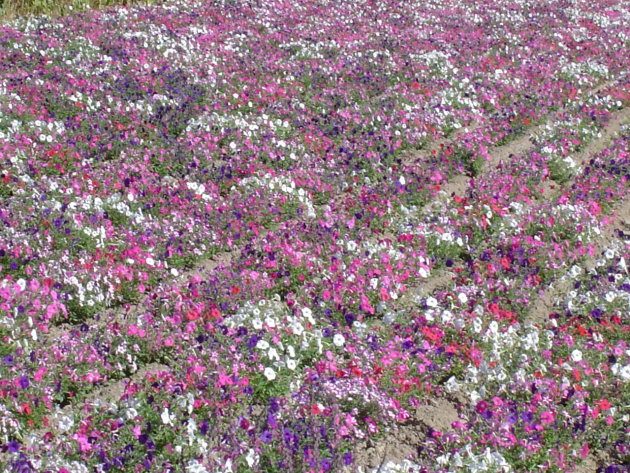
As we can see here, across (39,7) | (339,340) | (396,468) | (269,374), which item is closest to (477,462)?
(396,468)

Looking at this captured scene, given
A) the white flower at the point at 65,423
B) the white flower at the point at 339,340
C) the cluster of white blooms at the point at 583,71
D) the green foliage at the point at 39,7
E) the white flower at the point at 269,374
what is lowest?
the green foliage at the point at 39,7

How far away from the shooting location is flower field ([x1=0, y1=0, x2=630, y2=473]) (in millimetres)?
5215

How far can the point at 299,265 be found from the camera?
725 cm

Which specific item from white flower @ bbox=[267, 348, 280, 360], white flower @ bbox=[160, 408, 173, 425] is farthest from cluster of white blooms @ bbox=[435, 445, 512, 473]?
white flower @ bbox=[160, 408, 173, 425]

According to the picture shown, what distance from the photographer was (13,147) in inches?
348

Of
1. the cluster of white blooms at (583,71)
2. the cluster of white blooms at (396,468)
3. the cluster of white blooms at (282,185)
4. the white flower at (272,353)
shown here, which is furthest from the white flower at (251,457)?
the cluster of white blooms at (583,71)

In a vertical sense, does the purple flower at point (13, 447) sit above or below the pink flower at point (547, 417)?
below

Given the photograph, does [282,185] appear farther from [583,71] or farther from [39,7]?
[39,7]

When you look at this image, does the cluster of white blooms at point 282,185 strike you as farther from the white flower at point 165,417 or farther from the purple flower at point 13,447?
the purple flower at point 13,447

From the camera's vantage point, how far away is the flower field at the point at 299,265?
5215 millimetres

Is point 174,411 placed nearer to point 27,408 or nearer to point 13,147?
point 27,408

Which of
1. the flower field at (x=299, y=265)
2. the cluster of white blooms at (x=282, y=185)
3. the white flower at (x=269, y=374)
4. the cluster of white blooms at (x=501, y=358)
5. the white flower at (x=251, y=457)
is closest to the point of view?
the white flower at (x=251, y=457)

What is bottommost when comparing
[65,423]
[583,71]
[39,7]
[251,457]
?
[39,7]

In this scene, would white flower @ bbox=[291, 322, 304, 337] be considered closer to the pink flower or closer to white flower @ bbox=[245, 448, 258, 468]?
white flower @ bbox=[245, 448, 258, 468]
